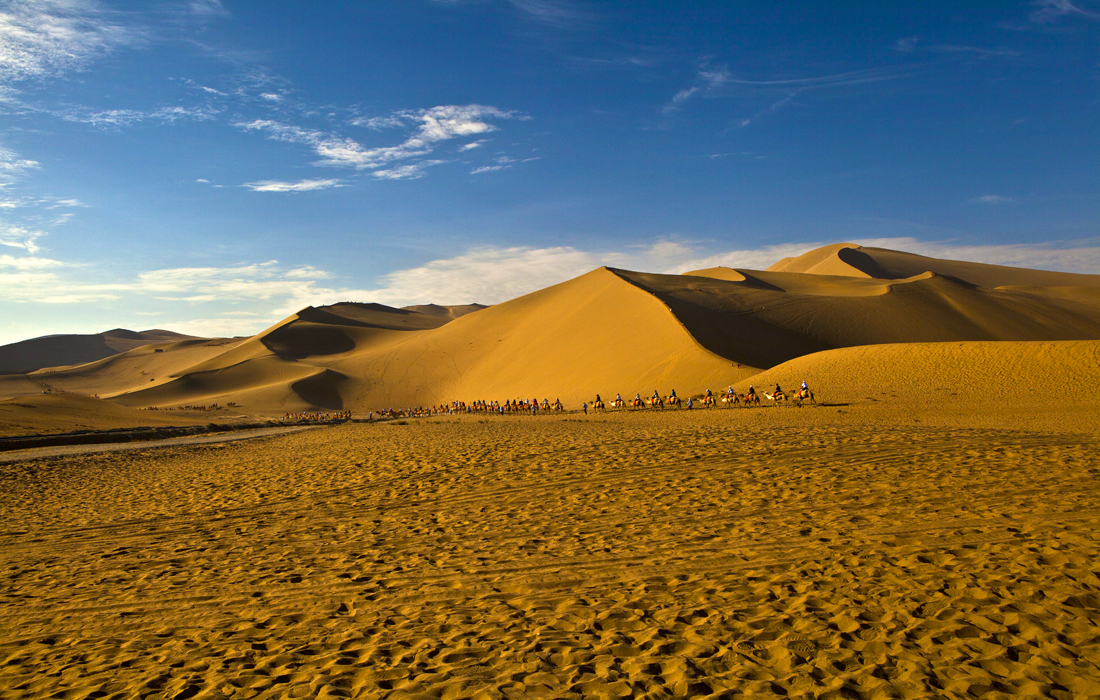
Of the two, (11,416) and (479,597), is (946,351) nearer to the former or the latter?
(479,597)

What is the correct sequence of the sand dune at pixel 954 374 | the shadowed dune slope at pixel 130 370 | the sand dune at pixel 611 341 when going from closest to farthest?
1. the sand dune at pixel 954 374
2. the sand dune at pixel 611 341
3. the shadowed dune slope at pixel 130 370

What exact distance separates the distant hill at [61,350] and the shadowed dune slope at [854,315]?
131124 millimetres

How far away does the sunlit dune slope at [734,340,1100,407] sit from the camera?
24172 millimetres

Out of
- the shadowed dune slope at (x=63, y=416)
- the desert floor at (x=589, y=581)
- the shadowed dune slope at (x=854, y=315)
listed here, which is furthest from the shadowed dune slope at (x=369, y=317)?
the desert floor at (x=589, y=581)

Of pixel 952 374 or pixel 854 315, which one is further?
pixel 854 315

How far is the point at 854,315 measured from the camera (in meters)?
57.8

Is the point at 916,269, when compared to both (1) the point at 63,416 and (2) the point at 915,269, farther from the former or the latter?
(1) the point at 63,416

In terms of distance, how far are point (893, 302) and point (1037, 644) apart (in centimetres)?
6604

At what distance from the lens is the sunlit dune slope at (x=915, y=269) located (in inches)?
4209

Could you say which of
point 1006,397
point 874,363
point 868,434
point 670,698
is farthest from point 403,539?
point 874,363

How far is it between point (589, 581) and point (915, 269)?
426ft

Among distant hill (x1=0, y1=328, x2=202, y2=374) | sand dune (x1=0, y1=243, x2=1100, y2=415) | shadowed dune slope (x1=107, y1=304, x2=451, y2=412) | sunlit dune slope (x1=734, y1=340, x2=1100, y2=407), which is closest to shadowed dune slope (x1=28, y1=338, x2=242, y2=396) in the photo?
sand dune (x1=0, y1=243, x2=1100, y2=415)

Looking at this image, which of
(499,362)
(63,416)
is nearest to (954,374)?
(499,362)

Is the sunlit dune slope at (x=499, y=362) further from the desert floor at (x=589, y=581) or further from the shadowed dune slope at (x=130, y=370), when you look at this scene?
the desert floor at (x=589, y=581)
